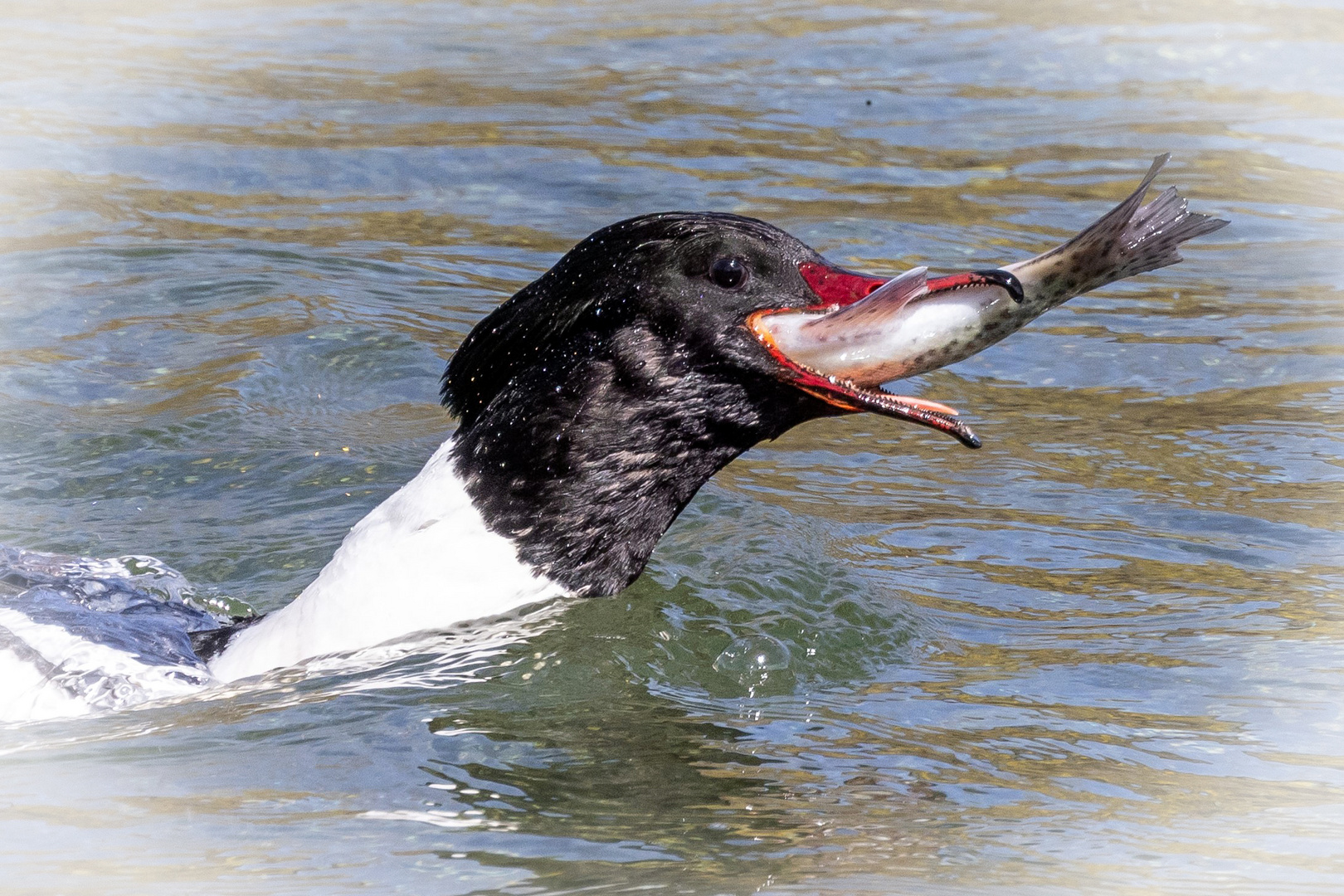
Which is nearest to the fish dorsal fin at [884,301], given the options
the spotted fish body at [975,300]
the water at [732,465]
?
the spotted fish body at [975,300]

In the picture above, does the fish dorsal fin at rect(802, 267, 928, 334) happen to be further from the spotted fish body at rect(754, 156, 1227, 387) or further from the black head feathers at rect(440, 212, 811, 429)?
the black head feathers at rect(440, 212, 811, 429)

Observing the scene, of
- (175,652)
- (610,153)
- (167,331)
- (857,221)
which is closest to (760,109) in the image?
(610,153)

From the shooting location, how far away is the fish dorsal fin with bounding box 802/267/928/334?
11.1ft

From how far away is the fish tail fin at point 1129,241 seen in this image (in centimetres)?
329

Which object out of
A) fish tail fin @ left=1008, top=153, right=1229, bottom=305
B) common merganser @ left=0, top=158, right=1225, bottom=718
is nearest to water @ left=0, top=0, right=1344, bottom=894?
common merganser @ left=0, top=158, right=1225, bottom=718

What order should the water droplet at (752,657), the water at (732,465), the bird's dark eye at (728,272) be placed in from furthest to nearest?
the water droplet at (752,657)
the bird's dark eye at (728,272)
the water at (732,465)

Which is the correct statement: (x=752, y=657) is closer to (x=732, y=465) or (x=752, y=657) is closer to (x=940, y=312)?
(x=940, y=312)

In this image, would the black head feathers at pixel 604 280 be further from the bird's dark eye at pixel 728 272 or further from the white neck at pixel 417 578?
the white neck at pixel 417 578

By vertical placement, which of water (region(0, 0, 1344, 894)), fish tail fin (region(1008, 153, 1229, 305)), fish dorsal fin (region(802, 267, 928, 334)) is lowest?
water (region(0, 0, 1344, 894))

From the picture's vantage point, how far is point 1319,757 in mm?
3537

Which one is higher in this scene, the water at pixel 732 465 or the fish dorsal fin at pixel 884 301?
the fish dorsal fin at pixel 884 301

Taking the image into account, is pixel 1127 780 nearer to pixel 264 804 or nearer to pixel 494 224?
pixel 264 804

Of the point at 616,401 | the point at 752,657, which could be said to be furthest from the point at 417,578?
the point at 752,657

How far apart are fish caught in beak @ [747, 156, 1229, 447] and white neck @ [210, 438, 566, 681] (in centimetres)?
75
